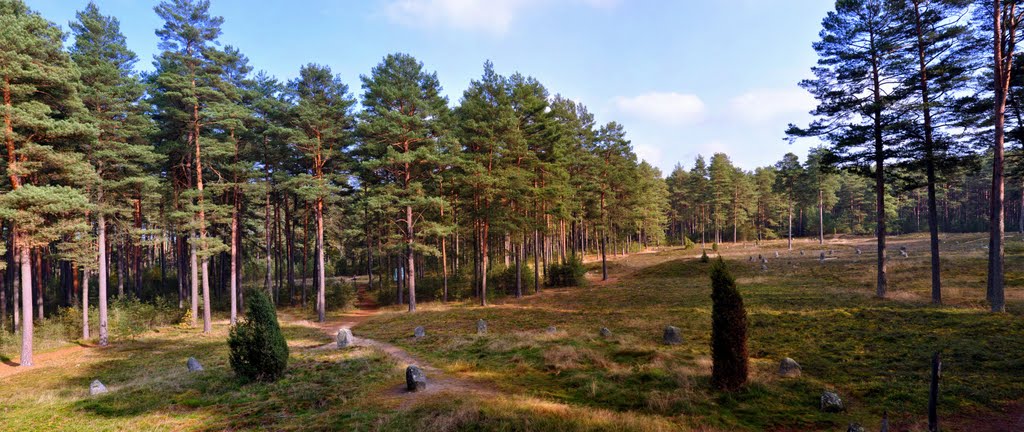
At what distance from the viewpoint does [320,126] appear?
2622 cm

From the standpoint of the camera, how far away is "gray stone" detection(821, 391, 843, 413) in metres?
8.48

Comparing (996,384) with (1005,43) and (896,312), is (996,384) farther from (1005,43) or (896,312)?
(1005,43)

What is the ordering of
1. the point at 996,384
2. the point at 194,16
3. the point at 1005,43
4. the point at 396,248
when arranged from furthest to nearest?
the point at 396,248 < the point at 194,16 < the point at 1005,43 < the point at 996,384

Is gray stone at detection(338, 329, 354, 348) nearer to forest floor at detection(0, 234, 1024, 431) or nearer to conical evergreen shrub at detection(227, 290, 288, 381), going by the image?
forest floor at detection(0, 234, 1024, 431)

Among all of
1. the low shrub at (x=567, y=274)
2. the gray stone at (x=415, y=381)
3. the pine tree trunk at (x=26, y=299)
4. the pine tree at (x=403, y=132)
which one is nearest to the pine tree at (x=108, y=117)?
the pine tree trunk at (x=26, y=299)

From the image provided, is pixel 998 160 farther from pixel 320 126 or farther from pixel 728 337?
pixel 320 126

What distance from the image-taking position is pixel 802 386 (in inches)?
385

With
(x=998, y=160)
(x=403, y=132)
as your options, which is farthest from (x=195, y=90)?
(x=998, y=160)

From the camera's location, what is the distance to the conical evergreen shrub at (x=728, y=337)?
9.76 metres

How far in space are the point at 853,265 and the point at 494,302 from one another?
28.3m

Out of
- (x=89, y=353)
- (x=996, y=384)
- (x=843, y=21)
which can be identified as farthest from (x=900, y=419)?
(x=89, y=353)

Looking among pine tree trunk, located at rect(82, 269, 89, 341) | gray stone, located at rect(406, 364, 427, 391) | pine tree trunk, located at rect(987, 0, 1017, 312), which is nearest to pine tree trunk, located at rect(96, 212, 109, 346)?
pine tree trunk, located at rect(82, 269, 89, 341)

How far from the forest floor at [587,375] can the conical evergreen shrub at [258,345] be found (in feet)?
1.51

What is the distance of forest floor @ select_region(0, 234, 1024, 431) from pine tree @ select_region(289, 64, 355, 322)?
7.17 metres
